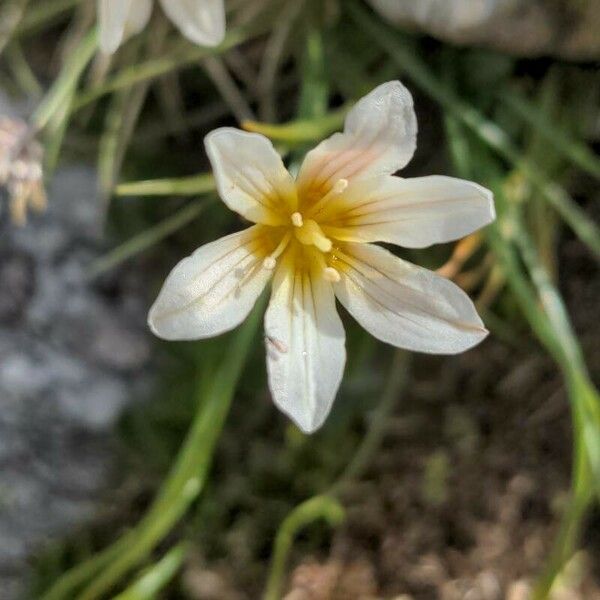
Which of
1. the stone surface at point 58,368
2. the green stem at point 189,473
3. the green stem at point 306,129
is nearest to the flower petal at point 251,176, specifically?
the green stem at point 306,129

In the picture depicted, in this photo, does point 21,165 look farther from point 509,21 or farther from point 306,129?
point 509,21

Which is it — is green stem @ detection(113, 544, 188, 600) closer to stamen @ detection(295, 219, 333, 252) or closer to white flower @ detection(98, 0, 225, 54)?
stamen @ detection(295, 219, 333, 252)

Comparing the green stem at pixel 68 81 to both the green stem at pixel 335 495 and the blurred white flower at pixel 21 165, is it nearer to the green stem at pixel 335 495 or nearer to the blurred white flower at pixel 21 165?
the blurred white flower at pixel 21 165

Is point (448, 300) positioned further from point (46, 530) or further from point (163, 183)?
point (46, 530)

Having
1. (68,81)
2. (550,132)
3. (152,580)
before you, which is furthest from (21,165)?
(550,132)

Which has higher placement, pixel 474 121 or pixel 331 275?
pixel 474 121

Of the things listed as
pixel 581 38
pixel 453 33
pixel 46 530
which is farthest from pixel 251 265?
pixel 46 530
